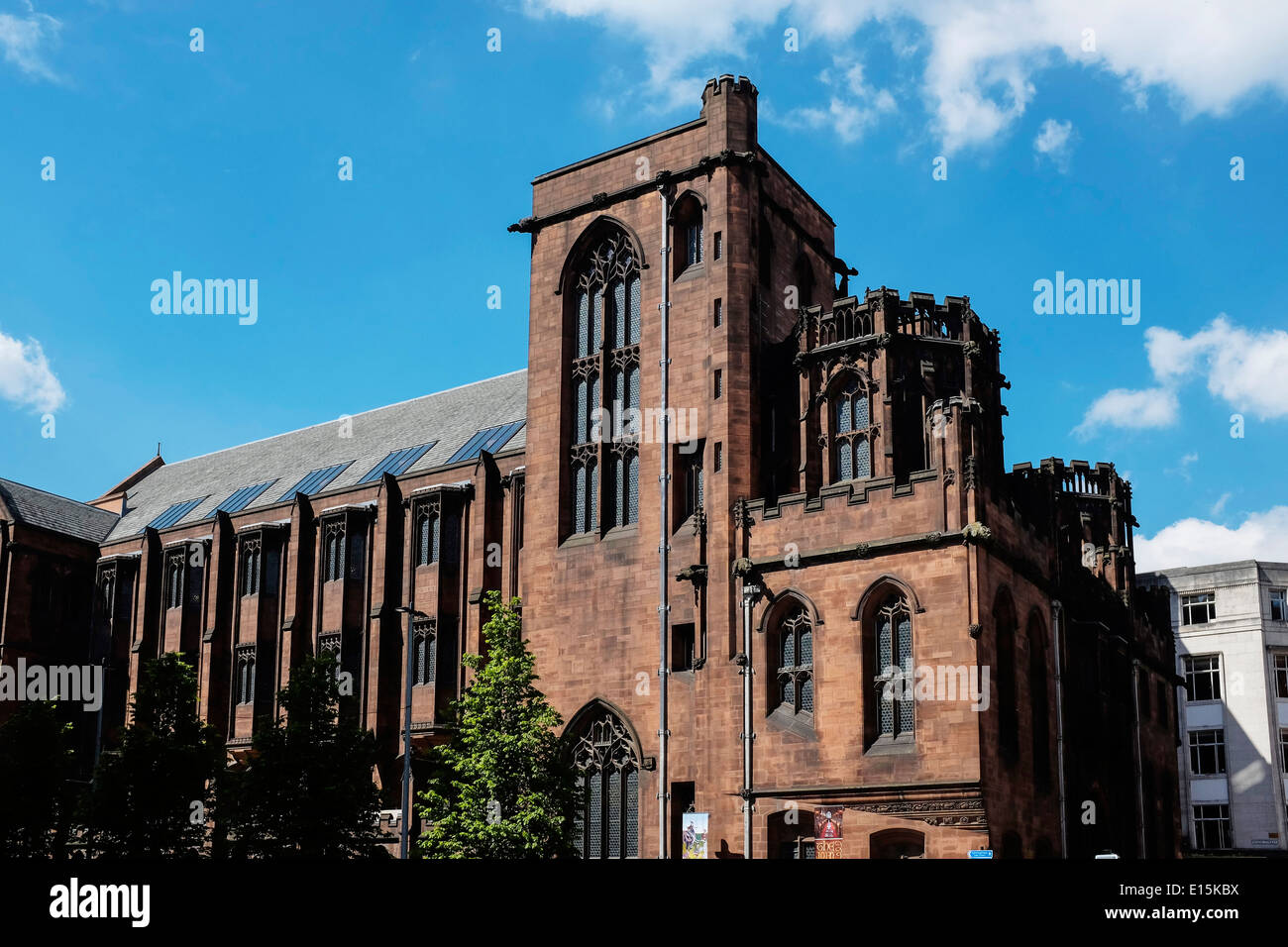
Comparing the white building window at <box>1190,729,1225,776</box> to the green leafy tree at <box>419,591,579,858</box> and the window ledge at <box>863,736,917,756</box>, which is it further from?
the green leafy tree at <box>419,591,579,858</box>

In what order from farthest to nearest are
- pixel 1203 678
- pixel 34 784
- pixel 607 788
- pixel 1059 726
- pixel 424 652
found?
pixel 1203 678, pixel 424 652, pixel 34 784, pixel 607 788, pixel 1059 726

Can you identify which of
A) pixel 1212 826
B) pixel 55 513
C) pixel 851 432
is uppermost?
pixel 55 513

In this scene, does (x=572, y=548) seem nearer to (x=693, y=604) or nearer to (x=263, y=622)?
(x=693, y=604)

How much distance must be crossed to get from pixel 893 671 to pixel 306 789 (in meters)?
16.7

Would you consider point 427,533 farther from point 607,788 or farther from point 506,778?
point 506,778

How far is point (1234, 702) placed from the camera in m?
69.8

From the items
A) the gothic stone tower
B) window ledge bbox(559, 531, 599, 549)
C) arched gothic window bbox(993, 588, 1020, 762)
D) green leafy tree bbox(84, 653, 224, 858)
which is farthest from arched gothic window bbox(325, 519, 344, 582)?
arched gothic window bbox(993, 588, 1020, 762)

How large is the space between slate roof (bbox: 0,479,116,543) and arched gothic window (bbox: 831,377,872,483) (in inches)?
1647

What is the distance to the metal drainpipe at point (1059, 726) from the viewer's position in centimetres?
3709

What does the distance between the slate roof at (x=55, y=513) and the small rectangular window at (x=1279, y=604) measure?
60.7m

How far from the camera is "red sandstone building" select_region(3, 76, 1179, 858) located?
3369 centimetres

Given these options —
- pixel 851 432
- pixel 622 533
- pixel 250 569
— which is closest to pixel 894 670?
pixel 851 432

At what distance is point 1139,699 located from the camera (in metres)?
51.2
